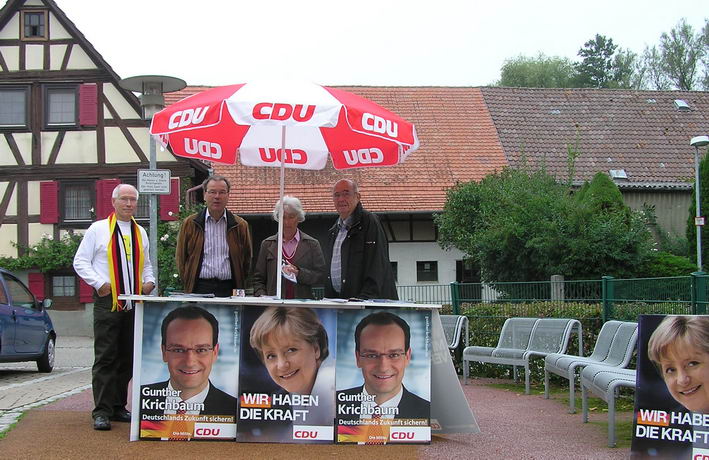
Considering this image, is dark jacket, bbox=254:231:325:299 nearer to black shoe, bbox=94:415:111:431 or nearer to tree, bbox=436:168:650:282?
black shoe, bbox=94:415:111:431

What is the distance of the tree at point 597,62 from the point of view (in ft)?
209

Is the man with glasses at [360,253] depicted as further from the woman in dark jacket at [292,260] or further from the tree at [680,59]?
the tree at [680,59]

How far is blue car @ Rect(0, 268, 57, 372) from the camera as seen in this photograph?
45.2 ft

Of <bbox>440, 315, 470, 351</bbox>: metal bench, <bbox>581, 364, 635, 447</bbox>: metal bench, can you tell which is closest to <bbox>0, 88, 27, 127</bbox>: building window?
<bbox>440, 315, 470, 351</bbox>: metal bench

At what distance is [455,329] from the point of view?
45.5 feet

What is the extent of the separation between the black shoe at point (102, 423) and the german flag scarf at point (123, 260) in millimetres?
884

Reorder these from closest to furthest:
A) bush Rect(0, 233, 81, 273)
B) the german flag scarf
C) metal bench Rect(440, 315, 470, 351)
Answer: the german flag scarf < metal bench Rect(440, 315, 470, 351) < bush Rect(0, 233, 81, 273)

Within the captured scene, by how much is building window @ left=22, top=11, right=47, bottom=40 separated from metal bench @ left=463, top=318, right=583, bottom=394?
776 inches

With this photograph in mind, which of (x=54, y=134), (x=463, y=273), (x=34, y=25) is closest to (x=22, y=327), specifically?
(x=54, y=134)

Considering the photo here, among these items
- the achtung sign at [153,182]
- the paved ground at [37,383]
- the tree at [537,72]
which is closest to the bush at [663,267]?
the achtung sign at [153,182]

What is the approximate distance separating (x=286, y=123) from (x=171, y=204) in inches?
832

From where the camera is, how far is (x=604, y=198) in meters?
23.2

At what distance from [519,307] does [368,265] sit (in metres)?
6.33

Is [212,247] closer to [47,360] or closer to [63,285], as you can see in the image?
[47,360]
